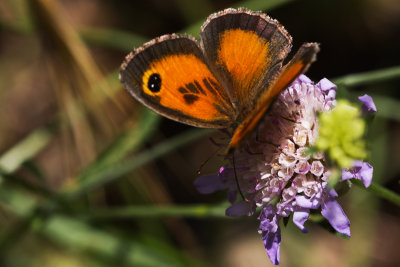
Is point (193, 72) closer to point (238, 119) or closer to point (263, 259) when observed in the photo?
point (238, 119)

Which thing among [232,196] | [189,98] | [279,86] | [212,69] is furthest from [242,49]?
[232,196]

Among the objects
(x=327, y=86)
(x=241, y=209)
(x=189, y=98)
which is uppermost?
(x=189, y=98)

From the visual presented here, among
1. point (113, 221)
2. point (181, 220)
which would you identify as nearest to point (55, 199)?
point (113, 221)

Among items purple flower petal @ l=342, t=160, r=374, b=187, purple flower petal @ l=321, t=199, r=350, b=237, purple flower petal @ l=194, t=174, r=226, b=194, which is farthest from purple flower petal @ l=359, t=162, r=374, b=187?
purple flower petal @ l=194, t=174, r=226, b=194

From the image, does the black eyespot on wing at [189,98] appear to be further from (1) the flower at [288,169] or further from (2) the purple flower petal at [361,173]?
(2) the purple flower petal at [361,173]

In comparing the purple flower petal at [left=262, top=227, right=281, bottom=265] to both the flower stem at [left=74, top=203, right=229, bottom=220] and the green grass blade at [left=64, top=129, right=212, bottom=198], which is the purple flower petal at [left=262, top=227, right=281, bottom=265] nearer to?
the flower stem at [left=74, top=203, right=229, bottom=220]

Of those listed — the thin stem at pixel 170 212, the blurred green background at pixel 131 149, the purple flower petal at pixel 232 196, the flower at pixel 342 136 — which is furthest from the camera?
the blurred green background at pixel 131 149

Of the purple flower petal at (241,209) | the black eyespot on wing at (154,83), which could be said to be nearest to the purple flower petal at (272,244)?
the purple flower petal at (241,209)

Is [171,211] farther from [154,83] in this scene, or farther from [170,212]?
[154,83]
